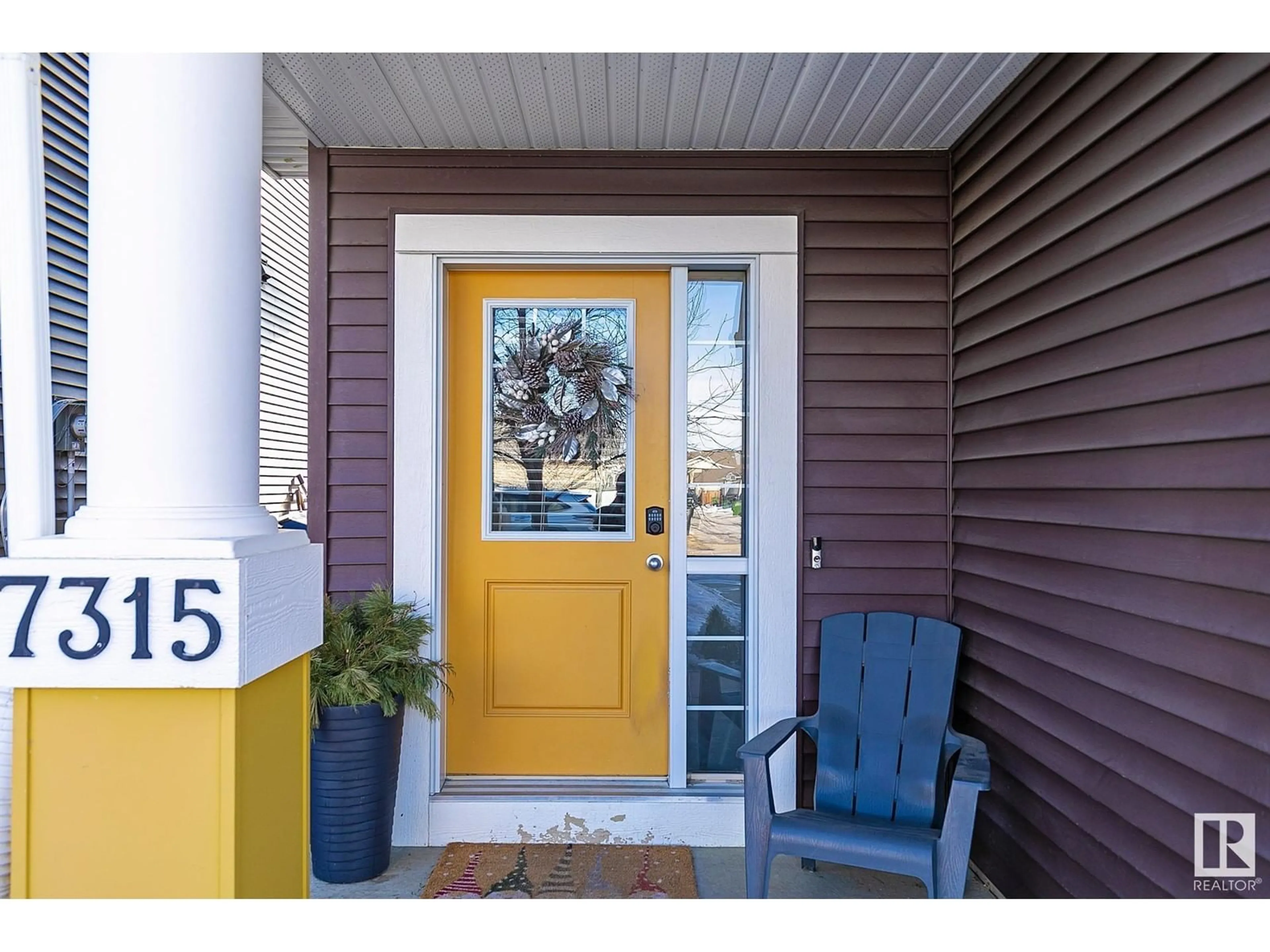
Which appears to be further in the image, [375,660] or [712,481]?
[712,481]

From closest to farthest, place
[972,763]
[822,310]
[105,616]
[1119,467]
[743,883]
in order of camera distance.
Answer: [105,616]
[1119,467]
[972,763]
[743,883]
[822,310]

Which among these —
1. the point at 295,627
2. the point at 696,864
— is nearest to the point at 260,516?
the point at 295,627

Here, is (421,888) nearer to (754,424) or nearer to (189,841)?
(189,841)

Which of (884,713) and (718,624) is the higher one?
(718,624)

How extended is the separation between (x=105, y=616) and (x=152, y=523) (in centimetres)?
14

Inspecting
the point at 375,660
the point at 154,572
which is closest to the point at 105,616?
the point at 154,572

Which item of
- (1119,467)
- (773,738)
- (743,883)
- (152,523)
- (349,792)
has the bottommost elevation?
(743,883)

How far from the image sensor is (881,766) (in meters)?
2.33

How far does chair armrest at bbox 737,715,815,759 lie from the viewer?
2152mm

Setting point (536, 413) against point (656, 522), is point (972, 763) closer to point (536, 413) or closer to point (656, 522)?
point (656, 522)

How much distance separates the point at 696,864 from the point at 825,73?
8.01 ft

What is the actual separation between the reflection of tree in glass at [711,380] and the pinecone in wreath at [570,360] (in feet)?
1.32

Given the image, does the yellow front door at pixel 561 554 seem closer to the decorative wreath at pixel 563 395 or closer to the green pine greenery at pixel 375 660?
the decorative wreath at pixel 563 395

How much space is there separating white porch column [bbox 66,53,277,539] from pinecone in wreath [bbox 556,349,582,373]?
1601mm
